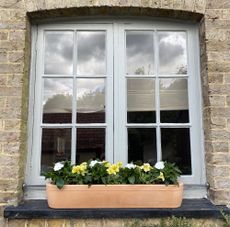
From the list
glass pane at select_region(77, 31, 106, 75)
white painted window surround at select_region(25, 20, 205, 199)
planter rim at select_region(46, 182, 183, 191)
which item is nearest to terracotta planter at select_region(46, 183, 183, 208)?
planter rim at select_region(46, 182, 183, 191)

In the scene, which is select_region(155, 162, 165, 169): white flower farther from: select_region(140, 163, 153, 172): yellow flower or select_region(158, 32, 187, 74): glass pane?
select_region(158, 32, 187, 74): glass pane

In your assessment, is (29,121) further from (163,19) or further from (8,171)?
(163,19)

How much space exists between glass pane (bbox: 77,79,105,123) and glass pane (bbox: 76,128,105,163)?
98 millimetres

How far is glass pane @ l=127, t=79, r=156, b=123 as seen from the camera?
265 cm

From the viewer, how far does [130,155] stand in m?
2.60

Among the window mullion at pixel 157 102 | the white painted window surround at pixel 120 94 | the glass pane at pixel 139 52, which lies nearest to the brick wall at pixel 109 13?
the white painted window surround at pixel 120 94

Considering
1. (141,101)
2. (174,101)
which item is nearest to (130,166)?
(141,101)

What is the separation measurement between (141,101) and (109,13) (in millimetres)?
847

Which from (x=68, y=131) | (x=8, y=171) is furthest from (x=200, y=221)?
(x=8, y=171)

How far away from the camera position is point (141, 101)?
8.82ft

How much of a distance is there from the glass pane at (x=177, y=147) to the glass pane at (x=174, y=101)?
3.9 inches

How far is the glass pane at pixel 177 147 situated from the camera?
2.61 meters

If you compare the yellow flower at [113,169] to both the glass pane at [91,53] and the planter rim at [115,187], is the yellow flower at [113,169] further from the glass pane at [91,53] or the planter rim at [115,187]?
the glass pane at [91,53]

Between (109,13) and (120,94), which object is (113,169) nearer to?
(120,94)
